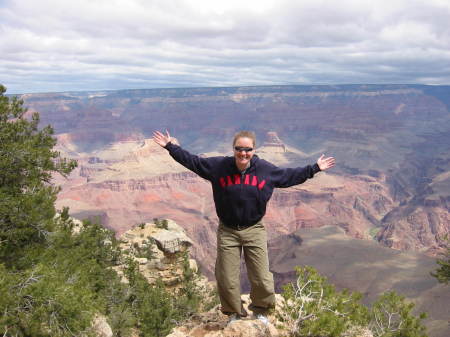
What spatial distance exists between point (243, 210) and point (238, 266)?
0.90 meters

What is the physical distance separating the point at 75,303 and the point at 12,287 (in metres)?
1.31

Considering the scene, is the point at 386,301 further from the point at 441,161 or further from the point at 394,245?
the point at 441,161

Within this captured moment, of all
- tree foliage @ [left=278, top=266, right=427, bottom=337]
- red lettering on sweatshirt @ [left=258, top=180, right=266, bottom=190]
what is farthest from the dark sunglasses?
tree foliage @ [left=278, top=266, right=427, bottom=337]

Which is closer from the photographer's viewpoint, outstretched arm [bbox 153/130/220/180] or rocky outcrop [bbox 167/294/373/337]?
rocky outcrop [bbox 167/294/373/337]

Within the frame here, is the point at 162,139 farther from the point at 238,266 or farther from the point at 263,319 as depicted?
the point at 263,319

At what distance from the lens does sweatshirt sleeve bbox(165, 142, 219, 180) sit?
5.74 metres

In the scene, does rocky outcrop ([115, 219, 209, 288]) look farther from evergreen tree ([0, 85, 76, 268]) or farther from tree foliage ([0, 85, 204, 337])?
evergreen tree ([0, 85, 76, 268])

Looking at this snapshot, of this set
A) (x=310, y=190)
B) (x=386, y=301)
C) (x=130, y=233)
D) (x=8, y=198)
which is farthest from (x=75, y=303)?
(x=310, y=190)

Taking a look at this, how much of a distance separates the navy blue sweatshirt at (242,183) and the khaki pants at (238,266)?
17 centimetres

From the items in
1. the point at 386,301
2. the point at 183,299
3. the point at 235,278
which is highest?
the point at 235,278

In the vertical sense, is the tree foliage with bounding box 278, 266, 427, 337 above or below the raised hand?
below

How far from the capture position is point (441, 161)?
18600 centimetres

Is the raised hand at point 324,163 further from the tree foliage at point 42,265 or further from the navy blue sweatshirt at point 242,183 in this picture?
the tree foliage at point 42,265

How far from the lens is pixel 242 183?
552cm
